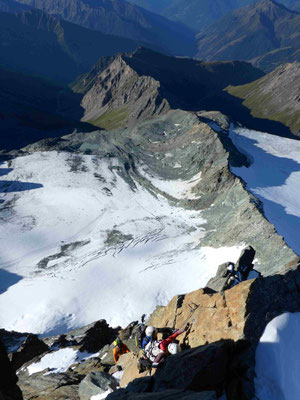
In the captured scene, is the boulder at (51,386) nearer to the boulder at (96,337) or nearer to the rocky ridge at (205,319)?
the rocky ridge at (205,319)

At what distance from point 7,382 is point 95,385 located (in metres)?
4.90

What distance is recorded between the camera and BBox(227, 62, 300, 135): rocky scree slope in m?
153

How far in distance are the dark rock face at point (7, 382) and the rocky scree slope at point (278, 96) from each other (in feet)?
490

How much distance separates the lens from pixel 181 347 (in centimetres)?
1459

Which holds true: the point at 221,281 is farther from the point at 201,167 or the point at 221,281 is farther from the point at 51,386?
the point at 201,167

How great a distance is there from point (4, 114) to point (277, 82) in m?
147

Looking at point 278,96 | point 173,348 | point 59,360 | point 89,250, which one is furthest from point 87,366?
point 278,96

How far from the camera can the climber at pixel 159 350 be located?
511 inches

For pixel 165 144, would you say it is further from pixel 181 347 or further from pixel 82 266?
pixel 181 347

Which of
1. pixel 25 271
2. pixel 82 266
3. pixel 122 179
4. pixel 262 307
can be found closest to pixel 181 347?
pixel 262 307

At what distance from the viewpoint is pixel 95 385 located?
1481 cm

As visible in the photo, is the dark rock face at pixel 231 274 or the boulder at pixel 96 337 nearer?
the dark rock face at pixel 231 274

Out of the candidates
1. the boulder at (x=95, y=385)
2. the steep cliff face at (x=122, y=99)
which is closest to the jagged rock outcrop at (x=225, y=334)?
the boulder at (x=95, y=385)

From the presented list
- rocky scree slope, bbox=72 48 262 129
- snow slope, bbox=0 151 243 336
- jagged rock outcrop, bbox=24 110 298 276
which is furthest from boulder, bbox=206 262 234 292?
rocky scree slope, bbox=72 48 262 129
